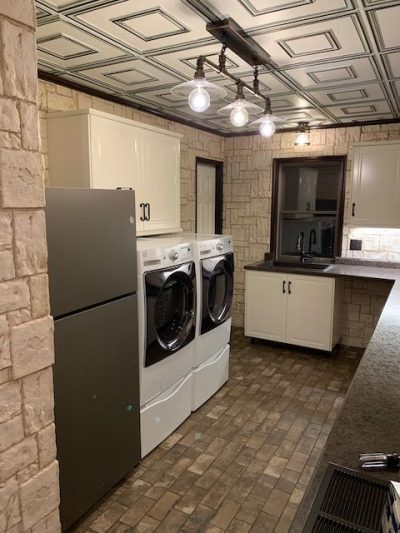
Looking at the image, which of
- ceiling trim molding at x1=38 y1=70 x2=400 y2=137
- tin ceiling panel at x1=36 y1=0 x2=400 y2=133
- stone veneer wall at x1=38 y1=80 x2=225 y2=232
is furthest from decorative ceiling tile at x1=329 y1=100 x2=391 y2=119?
stone veneer wall at x1=38 y1=80 x2=225 y2=232

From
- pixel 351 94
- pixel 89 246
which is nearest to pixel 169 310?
pixel 89 246

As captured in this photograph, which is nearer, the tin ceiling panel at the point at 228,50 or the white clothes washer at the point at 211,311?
the tin ceiling panel at the point at 228,50

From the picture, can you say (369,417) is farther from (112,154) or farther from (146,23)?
(112,154)

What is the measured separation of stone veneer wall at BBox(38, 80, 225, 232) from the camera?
9.36 ft

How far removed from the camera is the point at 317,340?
430 cm

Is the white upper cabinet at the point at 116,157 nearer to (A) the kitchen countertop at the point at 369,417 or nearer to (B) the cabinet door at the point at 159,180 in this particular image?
(B) the cabinet door at the point at 159,180

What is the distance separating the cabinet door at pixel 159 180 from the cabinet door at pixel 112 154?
145 millimetres

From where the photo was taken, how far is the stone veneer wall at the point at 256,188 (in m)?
4.48

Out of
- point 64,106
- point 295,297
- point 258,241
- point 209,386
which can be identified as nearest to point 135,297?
point 209,386

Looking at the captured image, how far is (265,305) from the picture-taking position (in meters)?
4.54

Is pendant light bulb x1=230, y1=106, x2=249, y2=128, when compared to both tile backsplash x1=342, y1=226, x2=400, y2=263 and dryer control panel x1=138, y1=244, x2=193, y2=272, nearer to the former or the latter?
dryer control panel x1=138, y1=244, x2=193, y2=272

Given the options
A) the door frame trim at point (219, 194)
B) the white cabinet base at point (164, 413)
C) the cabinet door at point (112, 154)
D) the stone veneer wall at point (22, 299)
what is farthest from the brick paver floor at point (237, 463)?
the door frame trim at point (219, 194)

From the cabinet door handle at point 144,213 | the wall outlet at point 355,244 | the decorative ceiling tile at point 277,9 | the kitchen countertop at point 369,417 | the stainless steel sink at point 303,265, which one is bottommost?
the kitchen countertop at point 369,417

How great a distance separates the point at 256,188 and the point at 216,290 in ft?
6.62
